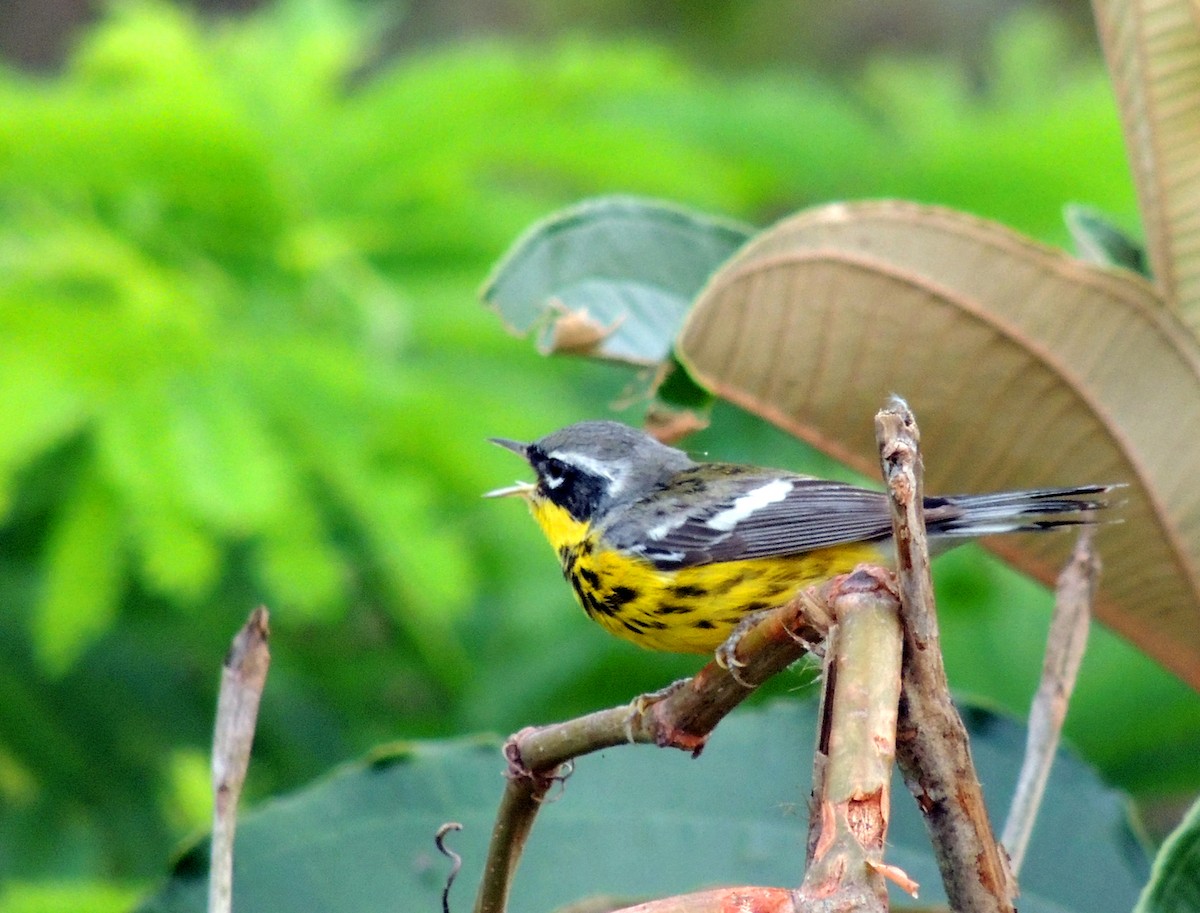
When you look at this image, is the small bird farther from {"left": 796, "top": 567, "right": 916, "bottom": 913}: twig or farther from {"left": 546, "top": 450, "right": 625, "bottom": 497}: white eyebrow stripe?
{"left": 796, "top": 567, "right": 916, "bottom": 913}: twig

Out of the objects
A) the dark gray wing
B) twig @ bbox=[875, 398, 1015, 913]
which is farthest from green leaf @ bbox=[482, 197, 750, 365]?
twig @ bbox=[875, 398, 1015, 913]

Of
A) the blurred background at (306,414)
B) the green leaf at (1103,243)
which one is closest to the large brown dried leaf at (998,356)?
the green leaf at (1103,243)

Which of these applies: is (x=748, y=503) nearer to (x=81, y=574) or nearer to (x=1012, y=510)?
(x=1012, y=510)

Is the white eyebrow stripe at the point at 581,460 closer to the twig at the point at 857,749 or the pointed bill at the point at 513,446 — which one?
the pointed bill at the point at 513,446

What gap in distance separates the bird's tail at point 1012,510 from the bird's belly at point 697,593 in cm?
19

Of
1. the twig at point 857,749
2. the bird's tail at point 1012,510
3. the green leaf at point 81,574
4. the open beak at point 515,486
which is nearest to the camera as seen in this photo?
the twig at point 857,749

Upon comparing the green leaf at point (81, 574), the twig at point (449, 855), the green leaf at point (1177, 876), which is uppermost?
the green leaf at point (1177, 876)

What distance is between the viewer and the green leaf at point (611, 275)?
120 centimetres

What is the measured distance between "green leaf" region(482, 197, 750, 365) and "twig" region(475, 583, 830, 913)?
1.47ft

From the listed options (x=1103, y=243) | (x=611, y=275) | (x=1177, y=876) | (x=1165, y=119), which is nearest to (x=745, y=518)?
(x=611, y=275)

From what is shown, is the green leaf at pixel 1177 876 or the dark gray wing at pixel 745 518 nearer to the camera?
the green leaf at pixel 1177 876

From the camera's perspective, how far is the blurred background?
1.90 m

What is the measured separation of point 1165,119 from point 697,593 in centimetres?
64

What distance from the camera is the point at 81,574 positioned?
1.85 meters
